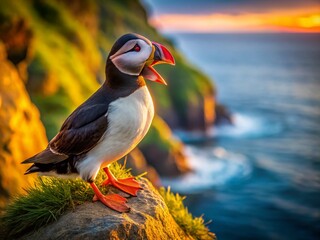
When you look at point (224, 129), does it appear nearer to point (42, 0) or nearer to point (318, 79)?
point (42, 0)

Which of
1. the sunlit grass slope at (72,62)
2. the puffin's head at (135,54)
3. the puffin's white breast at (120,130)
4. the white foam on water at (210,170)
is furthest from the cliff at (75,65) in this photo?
the puffin's head at (135,54)

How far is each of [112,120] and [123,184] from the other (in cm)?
130

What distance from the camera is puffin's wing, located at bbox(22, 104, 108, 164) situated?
18.9ft

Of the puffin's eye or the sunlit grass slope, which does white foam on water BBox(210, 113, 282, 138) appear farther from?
the puffin's eye

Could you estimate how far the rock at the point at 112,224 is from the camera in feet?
18.5

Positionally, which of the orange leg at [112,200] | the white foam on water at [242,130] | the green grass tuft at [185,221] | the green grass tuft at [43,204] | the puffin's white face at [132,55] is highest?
the white foam on water at [242,130]

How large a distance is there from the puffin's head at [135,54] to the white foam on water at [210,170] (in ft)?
94.0

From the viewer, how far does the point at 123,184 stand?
6562 mm

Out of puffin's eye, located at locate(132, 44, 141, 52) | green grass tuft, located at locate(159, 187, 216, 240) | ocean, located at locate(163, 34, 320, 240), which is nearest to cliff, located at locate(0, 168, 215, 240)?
green grass tuft, located at locate(159, 187, 216, 240)

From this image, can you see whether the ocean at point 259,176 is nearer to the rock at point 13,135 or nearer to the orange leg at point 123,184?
the rock at point 13,135

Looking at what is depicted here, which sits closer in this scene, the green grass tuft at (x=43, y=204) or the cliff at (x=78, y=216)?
the cliff at (x=78, y=216)

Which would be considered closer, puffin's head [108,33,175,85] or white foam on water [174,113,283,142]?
puffin's head [108,33,175,85]

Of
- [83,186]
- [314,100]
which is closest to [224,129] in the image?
[314,100]

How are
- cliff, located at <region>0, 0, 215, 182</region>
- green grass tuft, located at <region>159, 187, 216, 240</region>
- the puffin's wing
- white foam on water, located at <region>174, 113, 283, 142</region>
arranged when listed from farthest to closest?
white foam on water, located at <region>174, 113, 283, 142</region>, cliff, located at <region>0, 0, 215, 182</region>, green grass tuft, located at <region>159, 187, 216, 240</region>, the puffin's wing
